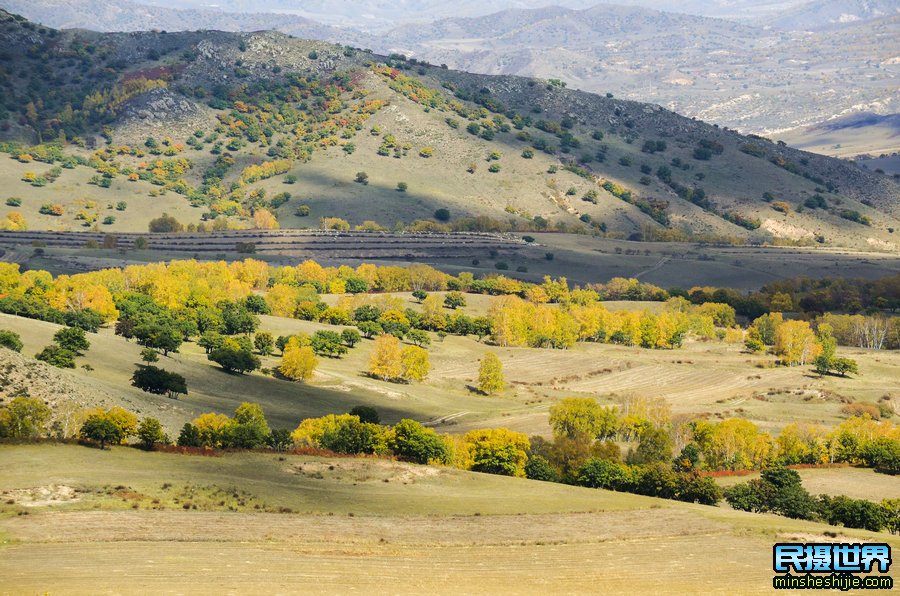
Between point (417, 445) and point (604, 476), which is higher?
point (417, 445)

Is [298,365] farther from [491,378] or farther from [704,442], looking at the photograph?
[704,442]

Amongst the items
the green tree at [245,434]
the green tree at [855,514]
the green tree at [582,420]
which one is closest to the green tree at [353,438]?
the green tree at [245,434]

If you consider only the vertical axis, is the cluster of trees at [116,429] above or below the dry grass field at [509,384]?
above

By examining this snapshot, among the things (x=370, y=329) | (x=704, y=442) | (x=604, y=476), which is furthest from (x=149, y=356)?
(x=704, y=442)

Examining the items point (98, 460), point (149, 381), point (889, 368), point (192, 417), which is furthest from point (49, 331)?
point (889, 368)

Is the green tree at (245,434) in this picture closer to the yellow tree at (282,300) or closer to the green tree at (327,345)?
the green tree at (327,345)

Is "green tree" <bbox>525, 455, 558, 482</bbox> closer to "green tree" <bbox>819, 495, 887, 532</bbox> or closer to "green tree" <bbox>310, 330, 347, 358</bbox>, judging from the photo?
"green tree" <bbox>819, 495, 887, 532</bbox>

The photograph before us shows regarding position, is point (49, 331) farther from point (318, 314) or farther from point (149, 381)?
point (318, 314)
